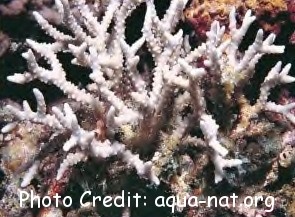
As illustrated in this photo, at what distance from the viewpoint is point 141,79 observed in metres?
2.65

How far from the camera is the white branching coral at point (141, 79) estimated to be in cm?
243

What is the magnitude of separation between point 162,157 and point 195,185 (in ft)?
0.96

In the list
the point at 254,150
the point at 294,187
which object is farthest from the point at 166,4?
the point at 294,187

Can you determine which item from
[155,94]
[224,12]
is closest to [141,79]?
[155,94]

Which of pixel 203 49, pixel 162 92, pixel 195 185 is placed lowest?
pixel 195 185

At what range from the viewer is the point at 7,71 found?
3072 millimetres

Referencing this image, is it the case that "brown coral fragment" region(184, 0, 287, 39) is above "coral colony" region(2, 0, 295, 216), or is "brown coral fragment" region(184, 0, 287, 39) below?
above

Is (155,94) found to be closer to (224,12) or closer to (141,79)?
(141,79)

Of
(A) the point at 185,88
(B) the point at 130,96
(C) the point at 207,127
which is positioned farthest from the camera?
(B) the point at 130,96

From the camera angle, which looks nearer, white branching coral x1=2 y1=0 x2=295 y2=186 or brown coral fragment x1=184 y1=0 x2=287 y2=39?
white branching coral x1=2 y1=0 x2=295 y2=186

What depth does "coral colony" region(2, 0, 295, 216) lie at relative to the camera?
2.48m

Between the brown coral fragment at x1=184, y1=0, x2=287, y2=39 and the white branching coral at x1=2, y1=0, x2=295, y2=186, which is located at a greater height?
the brown coral fragment at x1=184, y1=0, x2=287, y2=39

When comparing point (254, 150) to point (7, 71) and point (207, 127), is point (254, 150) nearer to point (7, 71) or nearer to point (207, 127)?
point (207, 127)

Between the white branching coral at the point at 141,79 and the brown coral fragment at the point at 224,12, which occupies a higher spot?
the brown coral fragment at the point at 224,12
